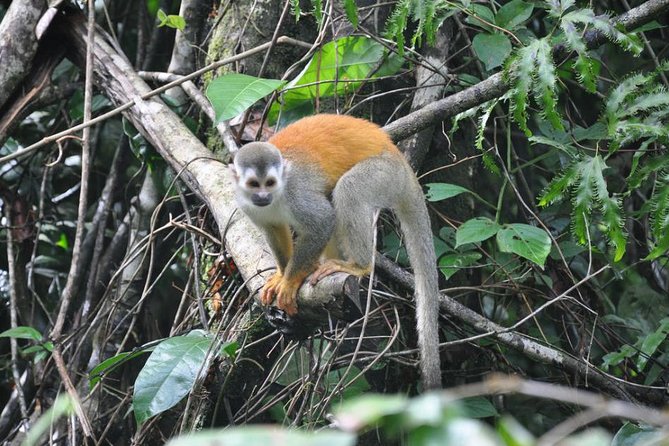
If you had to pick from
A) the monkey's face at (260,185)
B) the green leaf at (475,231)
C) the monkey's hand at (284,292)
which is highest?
the monkey's face at (260,185)

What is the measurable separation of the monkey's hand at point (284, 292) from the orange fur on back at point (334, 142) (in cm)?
73

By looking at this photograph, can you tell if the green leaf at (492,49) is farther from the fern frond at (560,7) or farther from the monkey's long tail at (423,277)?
the monkey's long tail at (423,277)

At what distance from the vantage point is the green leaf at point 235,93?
4.03m

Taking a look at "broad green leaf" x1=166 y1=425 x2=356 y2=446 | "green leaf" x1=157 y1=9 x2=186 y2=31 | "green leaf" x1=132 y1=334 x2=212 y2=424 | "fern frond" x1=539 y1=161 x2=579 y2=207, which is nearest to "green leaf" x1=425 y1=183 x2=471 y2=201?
"fern frond" x1=539 y1=161 x2=579 y2=207

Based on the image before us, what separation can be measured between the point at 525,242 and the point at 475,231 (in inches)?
11.5

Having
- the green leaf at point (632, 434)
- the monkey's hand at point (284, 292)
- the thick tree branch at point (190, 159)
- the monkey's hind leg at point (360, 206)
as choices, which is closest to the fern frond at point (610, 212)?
the green leaf at point (632, 434)

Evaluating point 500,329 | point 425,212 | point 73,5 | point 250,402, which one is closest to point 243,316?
point 250,402

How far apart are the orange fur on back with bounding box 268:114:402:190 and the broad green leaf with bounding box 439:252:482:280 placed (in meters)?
0.80

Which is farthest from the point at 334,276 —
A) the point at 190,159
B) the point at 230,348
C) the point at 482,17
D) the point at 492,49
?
the point at 482,17

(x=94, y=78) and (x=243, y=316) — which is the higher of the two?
(x=94, y=78)

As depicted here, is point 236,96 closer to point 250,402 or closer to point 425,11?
point 425,11

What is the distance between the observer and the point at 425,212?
173 inches

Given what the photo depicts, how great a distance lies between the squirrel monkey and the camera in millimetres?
3928

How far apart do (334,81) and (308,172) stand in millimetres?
885
